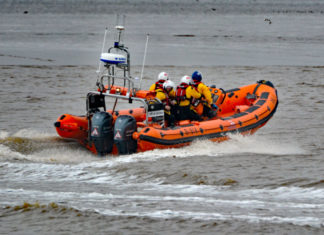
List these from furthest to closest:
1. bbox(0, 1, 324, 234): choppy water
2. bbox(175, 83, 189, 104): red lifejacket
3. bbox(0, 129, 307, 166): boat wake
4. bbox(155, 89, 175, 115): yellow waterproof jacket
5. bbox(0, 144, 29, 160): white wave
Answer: bbox(175, 83, 189, 104): red lifejacket → bbox(155, 89, 175, 115): yellow waterproof jacket → bbox(0, 129, 307, 166): boat wake → bbox(0, 144, 29, 160): white wave → bbox(0, 1, 324, 234): choppy water

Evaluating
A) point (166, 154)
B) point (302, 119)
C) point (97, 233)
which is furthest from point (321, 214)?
point (302, 119)

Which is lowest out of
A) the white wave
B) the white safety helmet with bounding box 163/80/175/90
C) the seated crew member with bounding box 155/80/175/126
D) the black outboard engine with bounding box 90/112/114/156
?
the white wave

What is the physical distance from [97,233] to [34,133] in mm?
4259

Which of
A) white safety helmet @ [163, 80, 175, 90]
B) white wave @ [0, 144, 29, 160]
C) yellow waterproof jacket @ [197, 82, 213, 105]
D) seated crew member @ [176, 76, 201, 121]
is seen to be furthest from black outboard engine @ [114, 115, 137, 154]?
yellow waterproof jacket @ [197, 82, 213, 105]

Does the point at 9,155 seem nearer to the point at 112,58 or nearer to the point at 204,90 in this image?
the point at 112,58

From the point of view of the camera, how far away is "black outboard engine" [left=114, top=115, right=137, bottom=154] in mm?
8336

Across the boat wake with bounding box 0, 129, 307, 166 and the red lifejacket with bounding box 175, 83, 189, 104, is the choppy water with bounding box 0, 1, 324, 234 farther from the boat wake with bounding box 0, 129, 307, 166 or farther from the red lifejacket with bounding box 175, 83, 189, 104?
the red lifejacket with bounding box 175, 83, 189, 104

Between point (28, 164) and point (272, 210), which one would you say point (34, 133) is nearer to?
point (28, 164)

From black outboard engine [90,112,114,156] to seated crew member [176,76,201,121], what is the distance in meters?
1.26

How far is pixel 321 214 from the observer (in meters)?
5.75

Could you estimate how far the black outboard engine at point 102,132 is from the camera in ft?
27.9

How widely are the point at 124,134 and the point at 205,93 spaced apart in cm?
180

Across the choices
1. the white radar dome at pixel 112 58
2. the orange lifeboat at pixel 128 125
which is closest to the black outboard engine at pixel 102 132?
the orange lifeboat at pixel 128 125

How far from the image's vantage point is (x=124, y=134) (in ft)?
27.3
